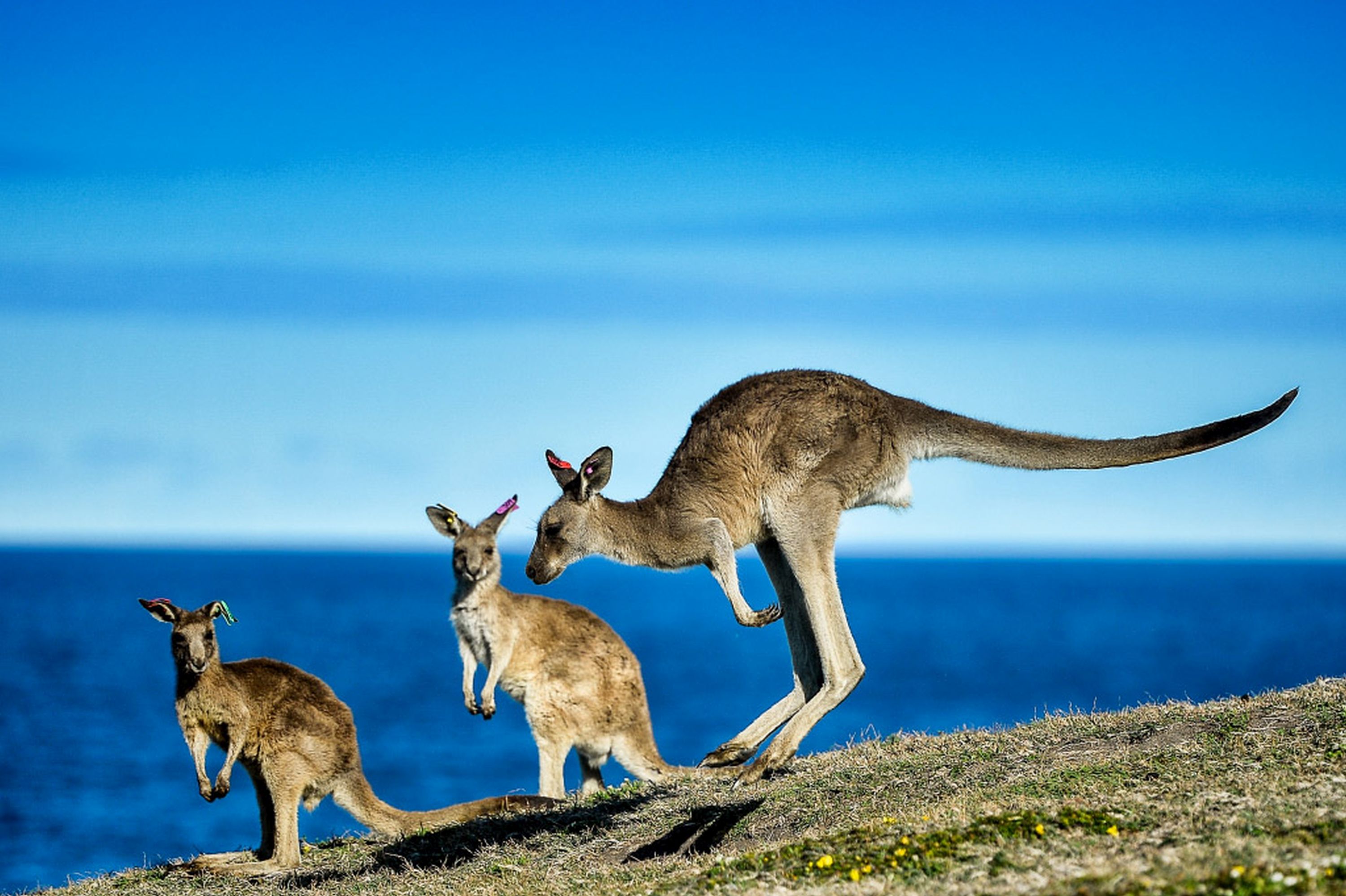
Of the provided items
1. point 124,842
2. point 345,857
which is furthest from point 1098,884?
point 124,842

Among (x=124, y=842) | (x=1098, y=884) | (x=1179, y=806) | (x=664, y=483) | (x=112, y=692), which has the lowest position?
(x=1098, y=884)

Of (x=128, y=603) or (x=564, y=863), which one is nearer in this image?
(x=564, y=863)

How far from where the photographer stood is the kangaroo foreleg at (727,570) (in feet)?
27.3

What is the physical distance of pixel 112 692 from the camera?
64.4 m

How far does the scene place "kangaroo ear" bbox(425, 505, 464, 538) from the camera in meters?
9.83

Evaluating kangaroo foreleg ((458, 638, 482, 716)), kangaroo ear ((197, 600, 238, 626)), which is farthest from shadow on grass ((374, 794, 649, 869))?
kangaroo ear ((197, 600, 238, 626))

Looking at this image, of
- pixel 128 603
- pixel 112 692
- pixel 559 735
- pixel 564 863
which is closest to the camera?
pixel 564 863

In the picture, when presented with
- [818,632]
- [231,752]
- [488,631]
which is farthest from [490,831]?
[818,632]

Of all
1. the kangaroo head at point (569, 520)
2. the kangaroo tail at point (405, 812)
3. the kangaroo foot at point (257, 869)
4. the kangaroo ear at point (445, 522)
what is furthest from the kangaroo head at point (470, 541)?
the kangaroo foot at point (257, 869)

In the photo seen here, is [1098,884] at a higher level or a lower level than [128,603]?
lower

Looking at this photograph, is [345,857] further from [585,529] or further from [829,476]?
[829,476]

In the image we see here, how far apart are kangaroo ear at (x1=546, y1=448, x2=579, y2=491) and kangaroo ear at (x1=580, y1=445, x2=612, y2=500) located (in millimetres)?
66

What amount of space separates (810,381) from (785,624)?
1530mm

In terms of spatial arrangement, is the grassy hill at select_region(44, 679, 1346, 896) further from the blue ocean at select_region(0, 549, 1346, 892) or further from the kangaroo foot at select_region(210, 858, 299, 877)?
the blue ocean at select_region(0, 549, 1346, 892)
